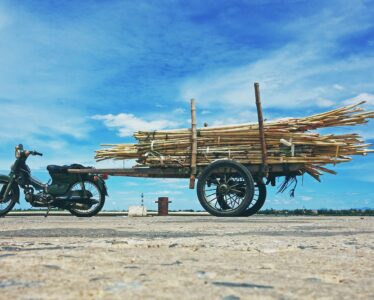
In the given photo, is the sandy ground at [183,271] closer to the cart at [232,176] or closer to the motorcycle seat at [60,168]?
the cart at [232,176]

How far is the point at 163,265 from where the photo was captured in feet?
7.52

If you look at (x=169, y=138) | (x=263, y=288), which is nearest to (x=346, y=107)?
(x=169, y=138)

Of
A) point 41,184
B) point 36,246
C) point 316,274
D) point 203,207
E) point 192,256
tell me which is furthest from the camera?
point 41,184

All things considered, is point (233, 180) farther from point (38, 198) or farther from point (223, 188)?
point (38, 198)

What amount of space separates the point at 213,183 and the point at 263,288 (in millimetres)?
7291

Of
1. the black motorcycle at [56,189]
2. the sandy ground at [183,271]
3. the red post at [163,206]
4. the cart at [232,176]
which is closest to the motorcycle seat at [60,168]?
the black motorcycle at [56,189]

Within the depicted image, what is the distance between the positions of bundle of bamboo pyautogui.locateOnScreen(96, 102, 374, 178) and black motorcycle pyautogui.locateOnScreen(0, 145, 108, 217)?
1771 mm

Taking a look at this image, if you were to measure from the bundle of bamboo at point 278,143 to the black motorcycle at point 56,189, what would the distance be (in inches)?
69.7

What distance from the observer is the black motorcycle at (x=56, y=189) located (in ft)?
34.3

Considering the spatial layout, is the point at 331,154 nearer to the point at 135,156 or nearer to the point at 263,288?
the point at 135,156

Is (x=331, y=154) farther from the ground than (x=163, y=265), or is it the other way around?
(x=331, y=154)

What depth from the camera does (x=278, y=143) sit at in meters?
9.02

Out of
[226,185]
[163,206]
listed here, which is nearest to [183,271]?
[226,185]

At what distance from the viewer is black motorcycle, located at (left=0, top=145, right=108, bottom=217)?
1045cm
